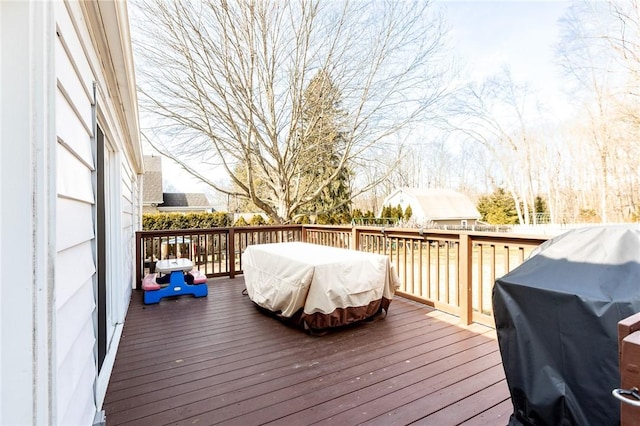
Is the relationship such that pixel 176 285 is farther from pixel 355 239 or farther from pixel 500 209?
pixel 500 209

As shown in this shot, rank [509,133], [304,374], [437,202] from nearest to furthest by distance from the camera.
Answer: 1. [304,374]
2. [509,133]
3. [437,202]

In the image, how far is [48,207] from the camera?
0.88 metres

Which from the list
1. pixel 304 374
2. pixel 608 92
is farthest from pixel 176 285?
pixel 608 92

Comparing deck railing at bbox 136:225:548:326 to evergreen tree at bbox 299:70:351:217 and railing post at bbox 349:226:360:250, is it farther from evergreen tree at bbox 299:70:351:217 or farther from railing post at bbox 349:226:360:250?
evergreen tree at bbox 299:70:351:217

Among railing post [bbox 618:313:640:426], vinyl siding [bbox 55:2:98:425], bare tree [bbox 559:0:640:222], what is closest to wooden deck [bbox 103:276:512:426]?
vinyl siding [bbox 55:2:98:425]

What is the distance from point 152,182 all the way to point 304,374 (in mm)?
18313

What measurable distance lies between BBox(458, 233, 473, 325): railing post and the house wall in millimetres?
3159

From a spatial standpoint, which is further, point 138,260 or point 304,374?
point 138,260

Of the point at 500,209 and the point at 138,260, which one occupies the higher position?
the point at 500,209

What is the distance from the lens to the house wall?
0.78 metres

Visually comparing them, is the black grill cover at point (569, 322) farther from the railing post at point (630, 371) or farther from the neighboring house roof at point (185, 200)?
the neighboring house roof at point (185, 200)

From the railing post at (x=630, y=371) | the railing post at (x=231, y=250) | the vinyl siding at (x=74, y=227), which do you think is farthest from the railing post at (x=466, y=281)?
the railing post at (x=231, y=250)

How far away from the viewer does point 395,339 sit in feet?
9.94

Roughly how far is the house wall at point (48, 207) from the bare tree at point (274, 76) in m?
7.21
